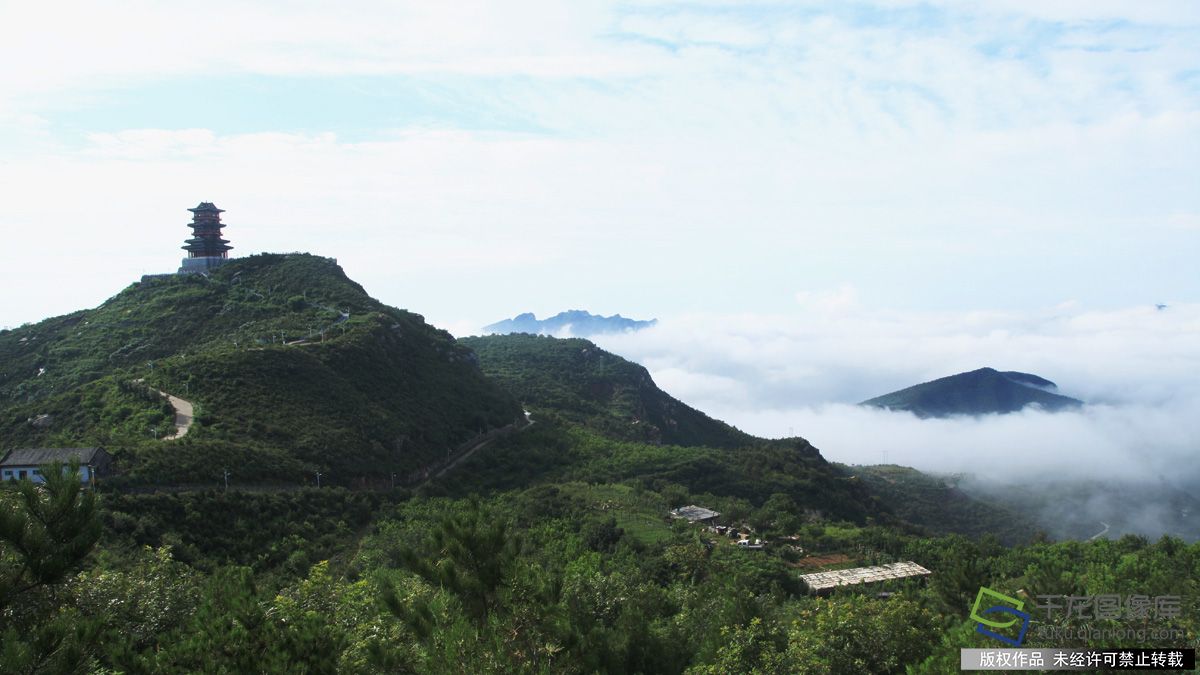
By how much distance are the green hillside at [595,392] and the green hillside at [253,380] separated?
15.2m

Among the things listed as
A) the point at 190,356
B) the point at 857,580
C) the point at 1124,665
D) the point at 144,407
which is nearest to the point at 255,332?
the point at 190,356

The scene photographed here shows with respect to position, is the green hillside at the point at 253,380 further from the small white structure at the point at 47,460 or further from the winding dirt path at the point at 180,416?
the small white structure at the point at 47,460

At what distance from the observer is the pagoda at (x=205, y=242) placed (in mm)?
94250

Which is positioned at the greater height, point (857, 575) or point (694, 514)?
point (694, 514)

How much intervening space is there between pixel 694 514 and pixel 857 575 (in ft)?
48.0

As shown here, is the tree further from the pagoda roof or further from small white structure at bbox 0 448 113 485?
the pagoda roof

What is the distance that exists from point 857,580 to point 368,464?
32.2m

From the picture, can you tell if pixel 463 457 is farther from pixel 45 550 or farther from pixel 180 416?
pixel 45 550

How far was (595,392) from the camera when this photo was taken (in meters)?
117

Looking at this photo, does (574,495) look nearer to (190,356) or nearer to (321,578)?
(190,356)

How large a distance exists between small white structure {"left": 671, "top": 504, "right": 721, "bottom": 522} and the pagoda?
61.3 metres

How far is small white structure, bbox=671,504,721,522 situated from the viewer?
60.6m

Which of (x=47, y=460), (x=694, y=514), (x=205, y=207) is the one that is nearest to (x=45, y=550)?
(x=47, y=460)

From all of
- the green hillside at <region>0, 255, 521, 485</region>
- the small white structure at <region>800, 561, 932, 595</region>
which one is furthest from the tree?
the small white structure at <region>800, 561, 932, 595</region>
